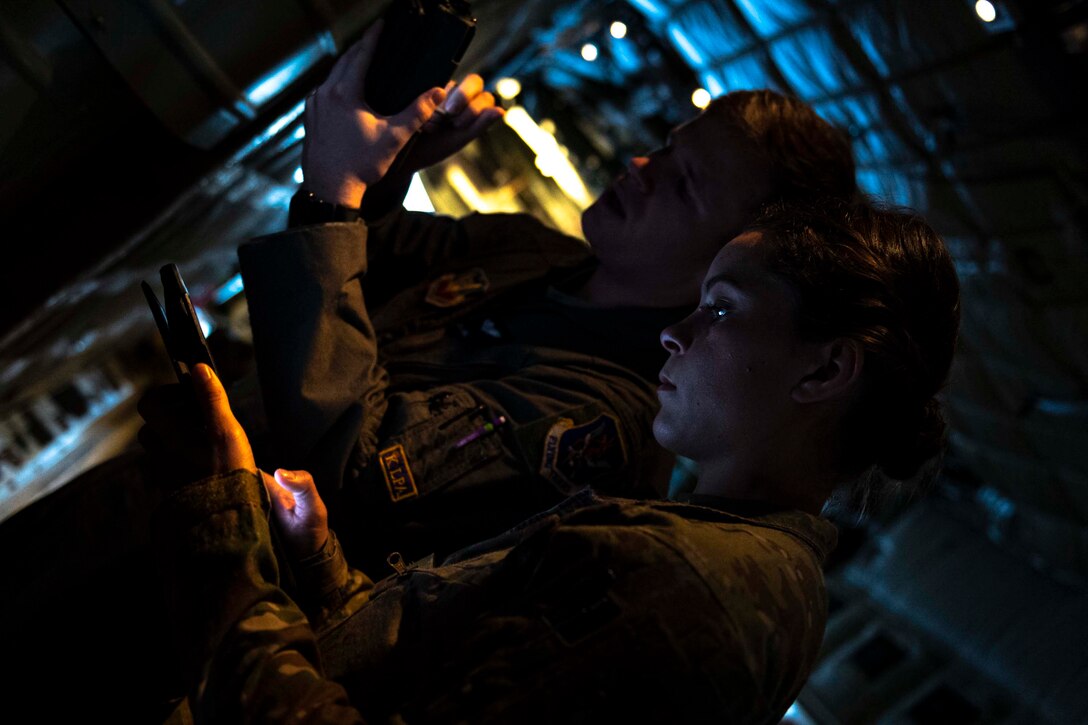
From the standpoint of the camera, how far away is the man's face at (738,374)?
3.76 feet

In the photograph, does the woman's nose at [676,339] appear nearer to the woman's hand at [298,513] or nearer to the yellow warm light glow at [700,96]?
the woman's hand at [298,513]

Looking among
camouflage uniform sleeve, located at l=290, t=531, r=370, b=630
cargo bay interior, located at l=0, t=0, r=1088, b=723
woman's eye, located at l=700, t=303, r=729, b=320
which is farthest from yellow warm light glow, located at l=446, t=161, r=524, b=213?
camouflage uniform sleeve, located at l=290, t=531, r=370, b=630

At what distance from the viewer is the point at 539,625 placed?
2.77 ft

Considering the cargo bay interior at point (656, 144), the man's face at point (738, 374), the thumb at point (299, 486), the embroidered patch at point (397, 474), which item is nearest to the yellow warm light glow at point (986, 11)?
the cargo bay interior at point (656, 144)

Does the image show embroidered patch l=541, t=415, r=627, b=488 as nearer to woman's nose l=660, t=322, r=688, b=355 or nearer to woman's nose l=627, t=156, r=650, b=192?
woman's nose l=660, t=322, r=688, b=355

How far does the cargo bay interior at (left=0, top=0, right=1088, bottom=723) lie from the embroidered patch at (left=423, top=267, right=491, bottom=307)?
20.0 inches

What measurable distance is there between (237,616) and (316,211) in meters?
0.78

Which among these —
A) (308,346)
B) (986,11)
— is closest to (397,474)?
(308,346)

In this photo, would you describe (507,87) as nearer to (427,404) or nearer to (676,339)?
(427,404)

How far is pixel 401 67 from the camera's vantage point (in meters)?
1.36

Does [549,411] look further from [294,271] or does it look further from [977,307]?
[977,307]

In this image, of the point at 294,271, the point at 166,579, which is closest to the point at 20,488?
the point at 294,271

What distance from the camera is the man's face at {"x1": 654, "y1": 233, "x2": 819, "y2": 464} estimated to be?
45.1 inches

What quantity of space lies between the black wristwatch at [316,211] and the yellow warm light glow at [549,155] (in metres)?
3.09
